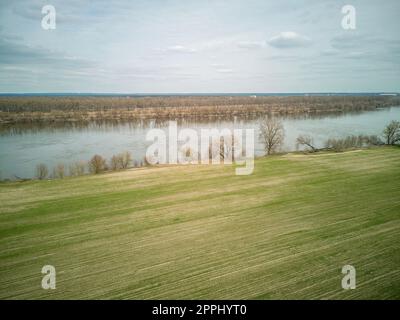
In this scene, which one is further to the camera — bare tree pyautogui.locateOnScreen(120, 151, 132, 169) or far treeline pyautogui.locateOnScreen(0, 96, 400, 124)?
far treeline pyautogui.locateOnScreen(0, 96, 400, 124)

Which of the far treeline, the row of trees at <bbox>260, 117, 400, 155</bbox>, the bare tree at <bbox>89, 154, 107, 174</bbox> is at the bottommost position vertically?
the bare tree at <bbox>89, 154, 107, 174</bbox>

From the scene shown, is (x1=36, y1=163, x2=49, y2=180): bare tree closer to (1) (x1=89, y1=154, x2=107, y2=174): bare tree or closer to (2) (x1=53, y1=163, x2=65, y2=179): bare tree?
(2) (x1=53, y1=163, x2=65, y2=179): bare tree

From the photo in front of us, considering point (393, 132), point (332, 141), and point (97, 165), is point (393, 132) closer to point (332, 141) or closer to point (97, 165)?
point (332, 141)

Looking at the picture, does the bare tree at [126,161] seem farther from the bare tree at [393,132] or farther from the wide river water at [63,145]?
the bare tree at [393,132]

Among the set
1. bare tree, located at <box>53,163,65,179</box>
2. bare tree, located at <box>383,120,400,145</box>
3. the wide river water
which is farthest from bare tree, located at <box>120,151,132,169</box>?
bare tree, located at <box>383,120,400,145</box>

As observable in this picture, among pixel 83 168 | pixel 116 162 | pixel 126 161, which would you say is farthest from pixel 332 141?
pixel 83 168

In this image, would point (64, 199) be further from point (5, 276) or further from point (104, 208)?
point (5, 276)

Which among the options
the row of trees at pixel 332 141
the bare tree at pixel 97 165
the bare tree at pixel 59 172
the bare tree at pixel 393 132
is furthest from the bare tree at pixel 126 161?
the bare tree at pixel 393 132
